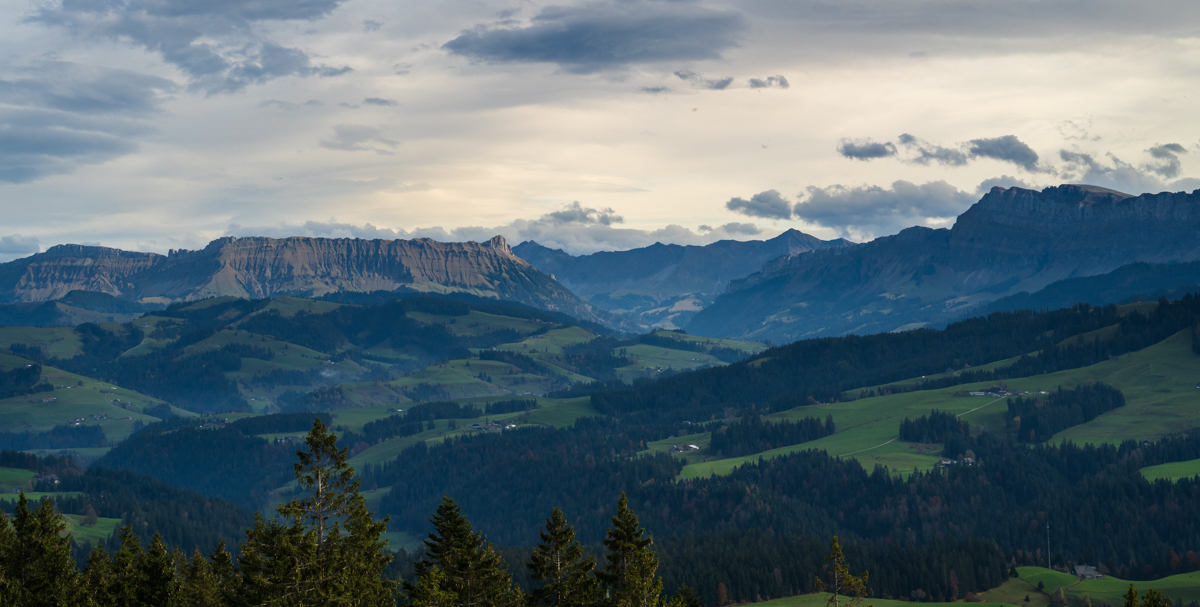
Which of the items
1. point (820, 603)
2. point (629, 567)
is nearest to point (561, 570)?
point (629, 567)

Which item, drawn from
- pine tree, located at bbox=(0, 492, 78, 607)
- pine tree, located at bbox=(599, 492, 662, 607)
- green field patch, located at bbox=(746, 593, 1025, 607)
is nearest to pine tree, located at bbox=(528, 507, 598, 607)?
pine tree, located at bbox=(599, 492, 662, 607)

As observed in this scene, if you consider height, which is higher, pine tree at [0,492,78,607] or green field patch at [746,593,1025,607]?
pine tree at [0,492,78,607]

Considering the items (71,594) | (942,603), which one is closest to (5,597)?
(71,594)

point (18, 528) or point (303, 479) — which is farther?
point (18, 528)

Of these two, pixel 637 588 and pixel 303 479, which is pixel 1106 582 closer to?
pixel 637 588

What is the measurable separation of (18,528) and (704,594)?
14153 centimetres

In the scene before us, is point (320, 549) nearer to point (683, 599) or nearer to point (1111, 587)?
point (683, 599)

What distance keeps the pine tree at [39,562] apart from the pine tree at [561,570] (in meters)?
30.2

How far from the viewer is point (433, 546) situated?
224 ft

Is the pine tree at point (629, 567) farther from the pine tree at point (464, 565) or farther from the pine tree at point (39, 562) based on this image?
the pine tree at point (39, 562)

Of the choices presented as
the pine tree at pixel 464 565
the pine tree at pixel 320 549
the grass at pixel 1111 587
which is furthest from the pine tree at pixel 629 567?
the grass at pixel 1111 587

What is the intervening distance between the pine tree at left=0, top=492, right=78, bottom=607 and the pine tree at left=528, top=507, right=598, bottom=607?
30247 mm

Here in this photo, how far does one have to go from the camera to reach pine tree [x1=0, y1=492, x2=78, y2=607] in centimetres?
6688

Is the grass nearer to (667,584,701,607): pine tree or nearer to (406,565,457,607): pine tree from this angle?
(667,584,701,607): pine tree
